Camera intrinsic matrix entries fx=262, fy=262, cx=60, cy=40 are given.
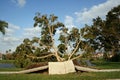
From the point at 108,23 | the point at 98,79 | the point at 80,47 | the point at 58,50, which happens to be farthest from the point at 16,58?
the point at 108,23

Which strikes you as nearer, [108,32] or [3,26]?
[3,26]

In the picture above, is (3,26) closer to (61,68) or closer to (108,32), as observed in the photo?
(61,68)

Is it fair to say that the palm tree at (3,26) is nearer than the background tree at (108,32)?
Yes

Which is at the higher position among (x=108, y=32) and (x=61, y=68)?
(x=108, y=32)

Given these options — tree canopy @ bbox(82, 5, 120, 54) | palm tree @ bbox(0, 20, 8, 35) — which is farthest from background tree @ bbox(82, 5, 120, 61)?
palm tree @ bbox(0, 20, 8, 35)

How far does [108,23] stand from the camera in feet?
185

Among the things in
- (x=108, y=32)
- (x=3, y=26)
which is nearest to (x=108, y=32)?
(x=108, y=32)

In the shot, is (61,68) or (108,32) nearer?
(61,68)

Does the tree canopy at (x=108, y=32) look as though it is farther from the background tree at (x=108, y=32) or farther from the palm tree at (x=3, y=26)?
the palm tree at (x=3, y=26)

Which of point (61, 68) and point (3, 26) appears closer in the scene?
point (61, 68)

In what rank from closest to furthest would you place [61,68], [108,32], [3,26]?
[61,68] < [3,26] < [108,32]

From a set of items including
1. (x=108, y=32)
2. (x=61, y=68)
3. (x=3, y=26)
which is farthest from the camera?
(x=108, y=32)

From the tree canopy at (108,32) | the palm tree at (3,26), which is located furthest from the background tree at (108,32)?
the palm tree at (3,26)

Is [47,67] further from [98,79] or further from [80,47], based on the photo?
[80,47]
